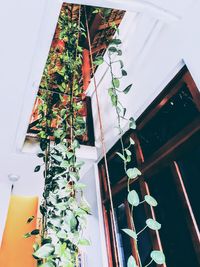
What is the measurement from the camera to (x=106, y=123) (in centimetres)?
343

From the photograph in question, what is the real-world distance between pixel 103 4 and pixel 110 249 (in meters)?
2.76

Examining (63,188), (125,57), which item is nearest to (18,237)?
(63,188)

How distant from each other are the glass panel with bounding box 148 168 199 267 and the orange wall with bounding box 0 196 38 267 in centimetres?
407

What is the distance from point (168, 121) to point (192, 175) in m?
0.59

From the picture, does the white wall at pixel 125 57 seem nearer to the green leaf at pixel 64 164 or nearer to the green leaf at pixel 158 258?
the green leaf at pixel 64 164

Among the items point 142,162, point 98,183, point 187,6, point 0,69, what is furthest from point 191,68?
point 98,183

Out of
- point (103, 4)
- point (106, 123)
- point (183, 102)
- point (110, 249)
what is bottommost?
point (110, 249)

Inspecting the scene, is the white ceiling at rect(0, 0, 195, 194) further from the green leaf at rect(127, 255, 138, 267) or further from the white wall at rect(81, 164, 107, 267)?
the green leaf at rect(127, 255, 138, 267)

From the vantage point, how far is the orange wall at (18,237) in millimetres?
5105

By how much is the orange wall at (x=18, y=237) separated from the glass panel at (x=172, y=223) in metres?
4.07

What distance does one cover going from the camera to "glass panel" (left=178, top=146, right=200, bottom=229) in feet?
6.31

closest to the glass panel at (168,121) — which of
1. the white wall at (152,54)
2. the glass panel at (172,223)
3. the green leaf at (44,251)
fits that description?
the white wall at (152,54)

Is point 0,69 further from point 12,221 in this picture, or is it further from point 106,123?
point 12,221

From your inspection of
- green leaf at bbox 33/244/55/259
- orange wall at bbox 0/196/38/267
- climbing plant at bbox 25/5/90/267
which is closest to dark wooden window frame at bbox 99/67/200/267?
climbing plant at bbox 25/5/90/267
